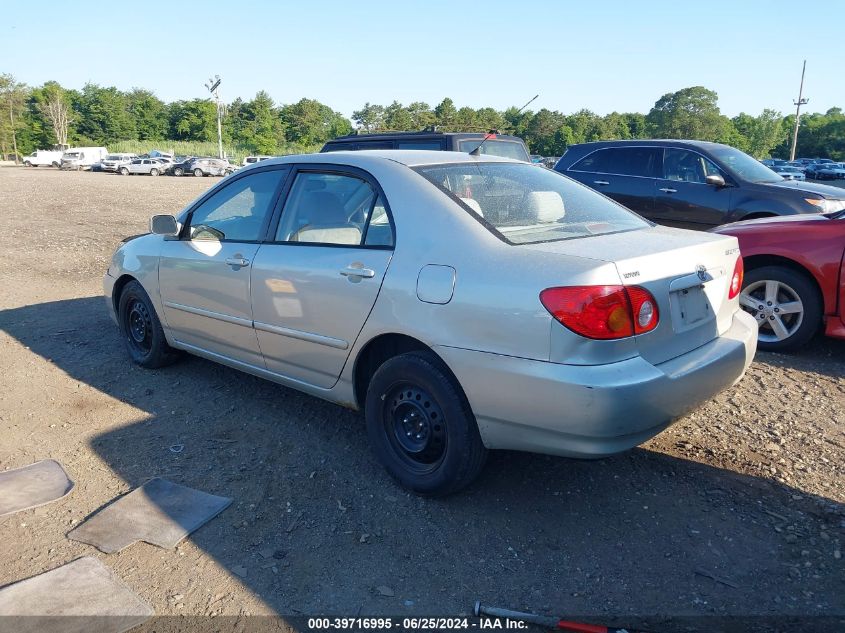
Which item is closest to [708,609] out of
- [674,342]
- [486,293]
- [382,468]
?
[674,342]

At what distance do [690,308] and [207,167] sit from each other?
4914 cm

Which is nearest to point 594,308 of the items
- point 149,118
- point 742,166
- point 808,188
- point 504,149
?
point 808,188

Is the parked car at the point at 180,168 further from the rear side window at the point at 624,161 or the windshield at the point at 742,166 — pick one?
the windshield at the point at 742,166

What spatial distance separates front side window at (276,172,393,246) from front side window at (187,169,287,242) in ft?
0.69

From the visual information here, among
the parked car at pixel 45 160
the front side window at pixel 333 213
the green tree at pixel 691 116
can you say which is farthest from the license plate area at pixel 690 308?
the green tree at pixel 691 116

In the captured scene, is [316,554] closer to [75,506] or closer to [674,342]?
[75,506]

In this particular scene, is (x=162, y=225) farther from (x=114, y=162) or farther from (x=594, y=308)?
(x=114, y=162)

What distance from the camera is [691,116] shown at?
96750mm

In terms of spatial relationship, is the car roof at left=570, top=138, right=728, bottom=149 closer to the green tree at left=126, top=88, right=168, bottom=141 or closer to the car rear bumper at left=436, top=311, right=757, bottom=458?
the car rear bumper at left=436, top=311, right=757, bottom=458

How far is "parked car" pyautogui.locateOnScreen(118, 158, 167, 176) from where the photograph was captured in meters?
49.7

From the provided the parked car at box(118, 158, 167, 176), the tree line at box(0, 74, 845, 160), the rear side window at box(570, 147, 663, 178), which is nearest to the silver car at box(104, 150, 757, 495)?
the rear side window at box(570, 147, 663, 178)

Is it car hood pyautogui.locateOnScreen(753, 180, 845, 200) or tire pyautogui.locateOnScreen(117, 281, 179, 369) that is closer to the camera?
tire pyautogui.locateOnScreen(117, 281, 179, 369)

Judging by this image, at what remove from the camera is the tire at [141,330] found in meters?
4.98

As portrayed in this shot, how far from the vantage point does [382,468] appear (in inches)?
142
